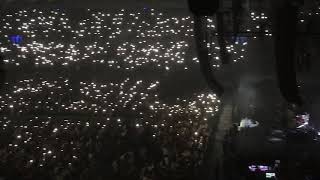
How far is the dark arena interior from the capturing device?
1008cm

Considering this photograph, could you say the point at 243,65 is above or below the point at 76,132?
above

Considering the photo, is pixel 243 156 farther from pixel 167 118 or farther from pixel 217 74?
pixel 217 74

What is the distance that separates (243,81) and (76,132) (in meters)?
6.32

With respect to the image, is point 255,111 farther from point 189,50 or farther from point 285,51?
point 285,51

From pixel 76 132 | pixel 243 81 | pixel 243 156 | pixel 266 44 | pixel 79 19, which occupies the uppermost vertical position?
pixel 79 19

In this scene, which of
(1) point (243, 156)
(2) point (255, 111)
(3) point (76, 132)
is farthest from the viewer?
(2) point (255, 111)

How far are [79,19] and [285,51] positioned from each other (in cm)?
1739

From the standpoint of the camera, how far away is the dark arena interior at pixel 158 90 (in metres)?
10.1

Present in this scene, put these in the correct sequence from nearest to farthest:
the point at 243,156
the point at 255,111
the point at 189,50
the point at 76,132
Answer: the point at 243,156
the point at 76,132
the point at 255,111
the point at 189,50

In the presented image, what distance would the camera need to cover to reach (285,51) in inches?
218

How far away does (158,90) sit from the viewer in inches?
726

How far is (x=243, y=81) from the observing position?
17.3m

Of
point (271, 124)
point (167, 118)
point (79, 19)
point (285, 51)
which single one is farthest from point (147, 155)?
point (79, 19)

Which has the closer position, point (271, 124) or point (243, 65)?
point (271, 124)
